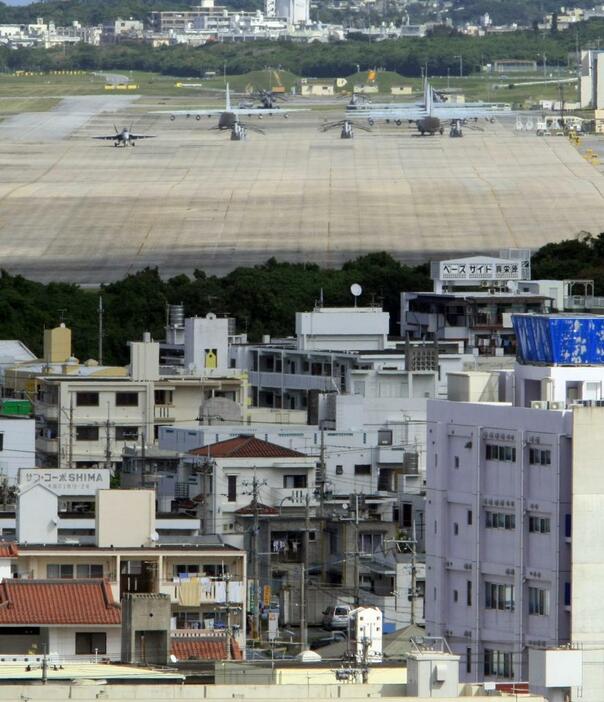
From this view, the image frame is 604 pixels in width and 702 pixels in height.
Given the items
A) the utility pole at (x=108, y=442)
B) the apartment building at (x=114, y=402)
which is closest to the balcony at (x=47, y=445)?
the apartment building at (x=114, y=402)

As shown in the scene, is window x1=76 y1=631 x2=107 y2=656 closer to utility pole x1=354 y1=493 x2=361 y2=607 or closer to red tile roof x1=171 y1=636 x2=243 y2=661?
red tile roof x1=171 y1=636 x2=243 y2=661

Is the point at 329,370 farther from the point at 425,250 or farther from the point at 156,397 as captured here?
the point at 425,250

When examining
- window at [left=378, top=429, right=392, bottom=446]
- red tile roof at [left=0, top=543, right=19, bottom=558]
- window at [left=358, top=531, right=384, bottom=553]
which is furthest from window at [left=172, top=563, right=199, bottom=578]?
window at [left=378, top=429, right=392, bottom=446]

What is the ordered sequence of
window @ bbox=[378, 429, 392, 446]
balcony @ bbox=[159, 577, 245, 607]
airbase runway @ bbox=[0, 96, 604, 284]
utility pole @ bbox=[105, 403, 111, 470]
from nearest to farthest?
balcony @ bbox=[159, 577, 245, 607] → utility pole @ bbox=[105, 403, 111, 470] → window @ bbox=[378, 429, 392, 446] → airbase runway @ bbox=[0, 96, 604, 284]

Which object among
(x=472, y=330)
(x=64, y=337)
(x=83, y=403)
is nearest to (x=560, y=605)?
(x=83, y=403)

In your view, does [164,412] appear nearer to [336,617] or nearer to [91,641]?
[336,617]

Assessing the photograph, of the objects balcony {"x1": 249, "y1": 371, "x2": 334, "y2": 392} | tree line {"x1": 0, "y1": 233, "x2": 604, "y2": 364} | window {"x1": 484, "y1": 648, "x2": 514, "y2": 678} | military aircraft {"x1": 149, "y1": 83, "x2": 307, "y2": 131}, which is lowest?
military aircraft {"x1": 149, "y1": 83, "x2": 307, "y2": 131}

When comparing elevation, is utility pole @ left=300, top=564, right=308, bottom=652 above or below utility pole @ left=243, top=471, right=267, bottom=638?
above
